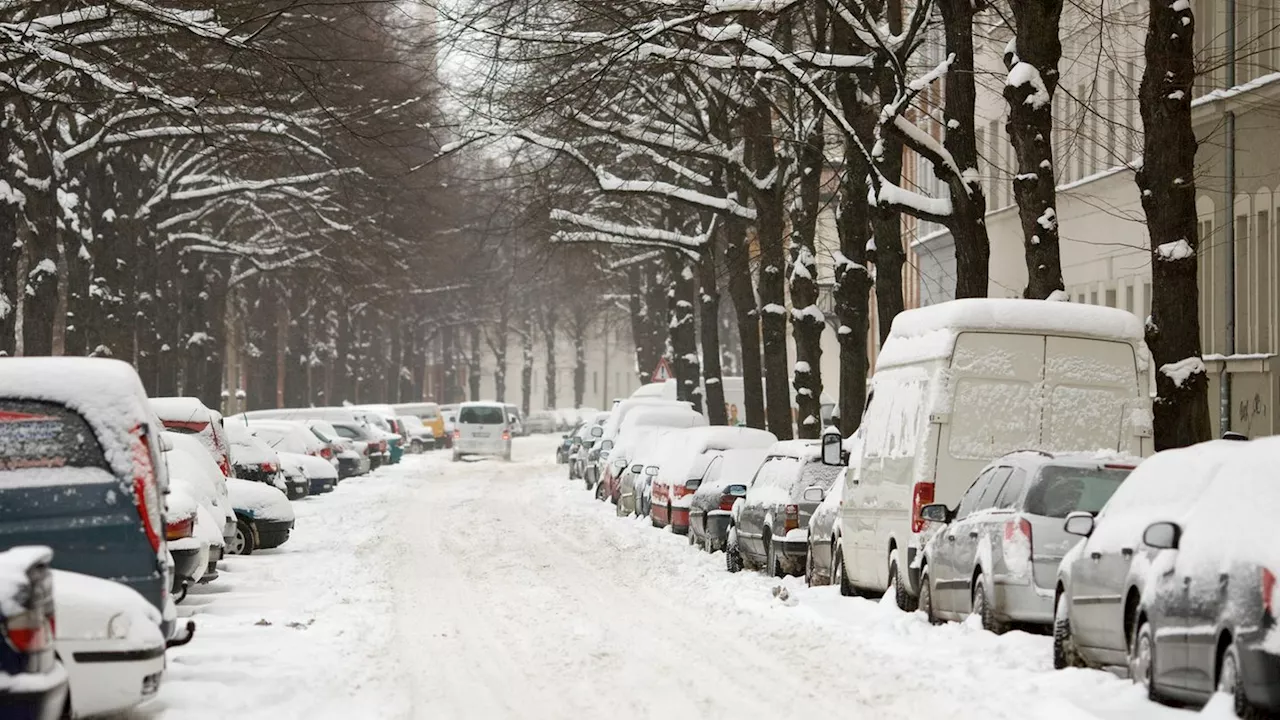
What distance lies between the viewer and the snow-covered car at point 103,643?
1028cm

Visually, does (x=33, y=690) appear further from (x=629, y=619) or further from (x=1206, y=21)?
(x=1206, y=21)

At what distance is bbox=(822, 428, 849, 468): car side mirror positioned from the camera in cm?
2077

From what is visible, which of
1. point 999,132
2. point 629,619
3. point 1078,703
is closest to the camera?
point 1078,703

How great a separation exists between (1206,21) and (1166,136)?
1643 centimetres

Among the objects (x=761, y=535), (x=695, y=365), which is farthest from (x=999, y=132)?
(x=761, y=535)

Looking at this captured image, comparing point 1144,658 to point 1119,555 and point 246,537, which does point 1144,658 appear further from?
point 246,537

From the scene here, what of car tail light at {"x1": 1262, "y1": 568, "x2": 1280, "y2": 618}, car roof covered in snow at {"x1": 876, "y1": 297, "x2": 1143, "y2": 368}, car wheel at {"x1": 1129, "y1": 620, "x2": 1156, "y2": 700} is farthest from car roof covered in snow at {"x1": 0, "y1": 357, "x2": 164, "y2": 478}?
car roof covered in snow at {"x1": 876, "y1": 297, "x2": 1143, "y2": 368}

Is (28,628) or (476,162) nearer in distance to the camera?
(28,628)

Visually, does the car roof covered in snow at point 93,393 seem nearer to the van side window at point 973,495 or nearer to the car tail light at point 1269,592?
the car tail light at point 1269,592

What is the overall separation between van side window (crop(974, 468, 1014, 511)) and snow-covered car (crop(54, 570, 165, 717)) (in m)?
6.69

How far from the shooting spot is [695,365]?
185 feet

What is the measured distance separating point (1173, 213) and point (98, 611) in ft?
40.8

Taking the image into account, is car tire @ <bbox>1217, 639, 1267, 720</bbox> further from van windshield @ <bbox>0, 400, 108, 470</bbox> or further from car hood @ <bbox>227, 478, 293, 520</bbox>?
car hood @ <bbox>227, 478, 293, 520</bbox>

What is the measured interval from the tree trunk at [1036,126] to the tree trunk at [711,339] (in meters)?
24.5
